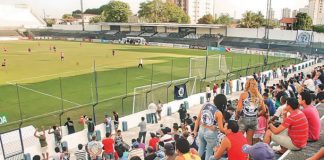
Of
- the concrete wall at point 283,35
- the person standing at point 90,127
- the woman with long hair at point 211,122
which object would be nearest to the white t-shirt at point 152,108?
the person standing at point 90,127

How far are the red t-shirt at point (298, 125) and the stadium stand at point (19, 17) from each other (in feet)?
430

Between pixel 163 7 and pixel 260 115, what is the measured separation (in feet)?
394

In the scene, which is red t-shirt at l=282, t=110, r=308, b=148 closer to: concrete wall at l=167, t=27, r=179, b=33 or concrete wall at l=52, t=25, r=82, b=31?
concrete wall at l=167, t=27, r=179, b=33

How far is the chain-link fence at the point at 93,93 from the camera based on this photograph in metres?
19.6

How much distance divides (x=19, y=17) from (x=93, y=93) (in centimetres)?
12404

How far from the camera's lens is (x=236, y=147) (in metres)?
5.69

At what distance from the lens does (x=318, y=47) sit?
58.1 metres

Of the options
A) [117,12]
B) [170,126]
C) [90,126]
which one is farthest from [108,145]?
[117,12]

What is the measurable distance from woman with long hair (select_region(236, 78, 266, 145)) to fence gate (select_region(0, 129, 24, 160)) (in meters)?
9.52

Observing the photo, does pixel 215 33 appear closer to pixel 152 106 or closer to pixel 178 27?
pixel 178 27

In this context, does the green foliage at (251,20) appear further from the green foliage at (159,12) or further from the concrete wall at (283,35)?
the concrete wall at (283,35)

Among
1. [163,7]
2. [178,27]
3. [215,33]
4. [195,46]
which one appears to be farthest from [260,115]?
[163,7]

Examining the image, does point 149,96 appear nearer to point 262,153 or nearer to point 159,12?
point 262,153

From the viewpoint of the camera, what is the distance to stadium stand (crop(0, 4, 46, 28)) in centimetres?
12674
